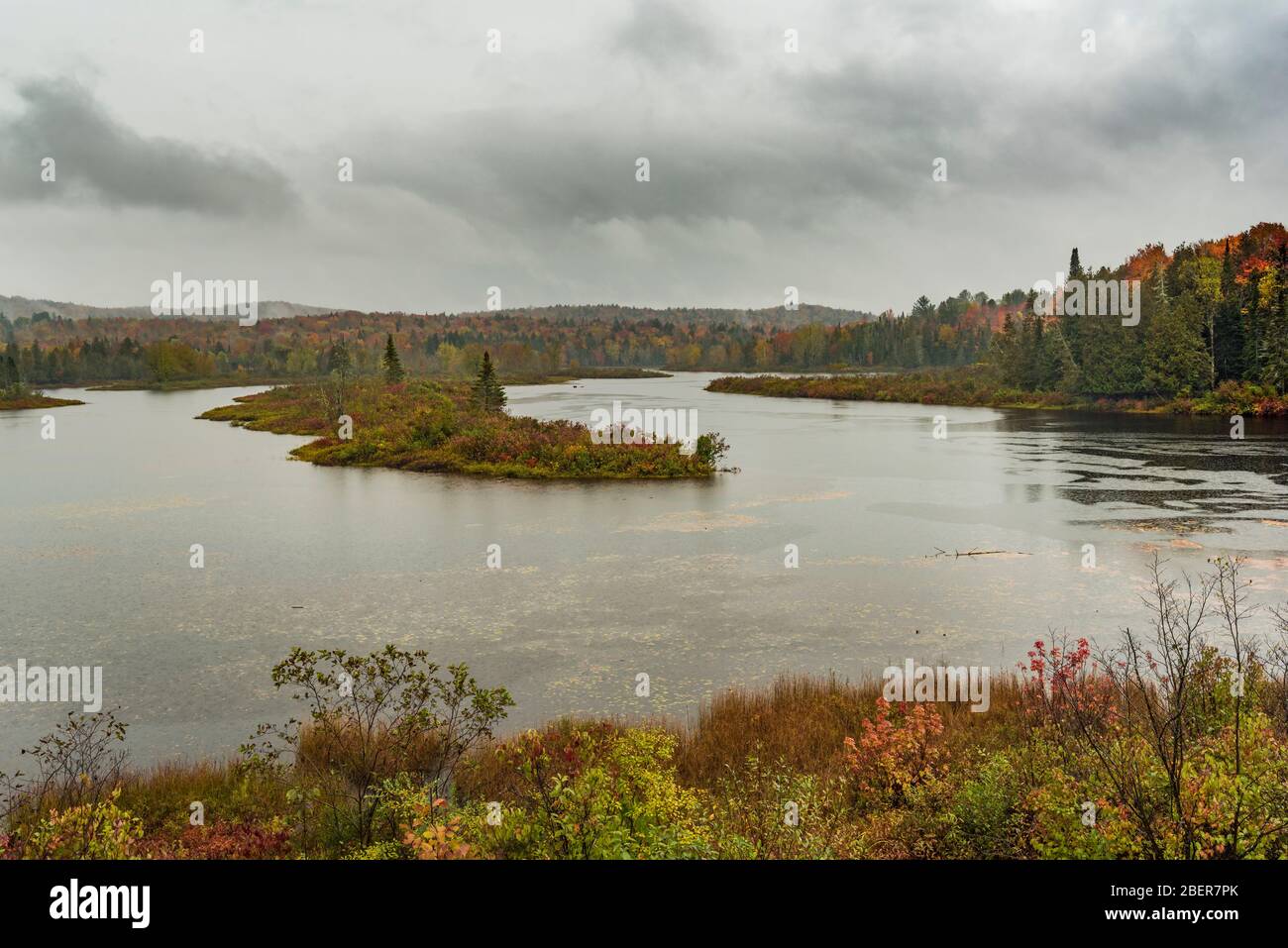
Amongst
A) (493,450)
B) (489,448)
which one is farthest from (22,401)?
(493,450)

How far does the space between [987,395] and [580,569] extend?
92.9 m

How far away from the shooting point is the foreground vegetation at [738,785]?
7566mm

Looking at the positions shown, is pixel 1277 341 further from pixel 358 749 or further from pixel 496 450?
pixel 358 749

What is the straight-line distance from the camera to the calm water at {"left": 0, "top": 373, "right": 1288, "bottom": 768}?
15367 mm

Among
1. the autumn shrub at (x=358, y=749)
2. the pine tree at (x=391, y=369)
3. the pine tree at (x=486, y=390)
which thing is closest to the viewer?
the autumn shrub at (x=358, y=749)

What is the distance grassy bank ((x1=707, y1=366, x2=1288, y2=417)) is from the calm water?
1325 inches

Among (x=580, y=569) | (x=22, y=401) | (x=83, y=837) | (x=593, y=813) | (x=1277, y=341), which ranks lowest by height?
(x=83, y=837)

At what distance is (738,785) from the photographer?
10625mm

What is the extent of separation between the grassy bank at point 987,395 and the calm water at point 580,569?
33661 mm

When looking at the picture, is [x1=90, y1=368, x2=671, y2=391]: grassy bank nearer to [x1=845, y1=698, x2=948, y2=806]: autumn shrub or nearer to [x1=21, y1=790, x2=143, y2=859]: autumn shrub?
[x1=21, y1=790, x2=143, y2=859]: autumn shrub

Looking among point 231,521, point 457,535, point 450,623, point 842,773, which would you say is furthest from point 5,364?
point 842,773

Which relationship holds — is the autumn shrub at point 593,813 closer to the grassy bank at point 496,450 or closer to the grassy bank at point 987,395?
the grassy bank at point 496,450

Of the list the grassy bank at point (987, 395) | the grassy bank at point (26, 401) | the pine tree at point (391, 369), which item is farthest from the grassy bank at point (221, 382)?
the pine tree at point (391, 369)
